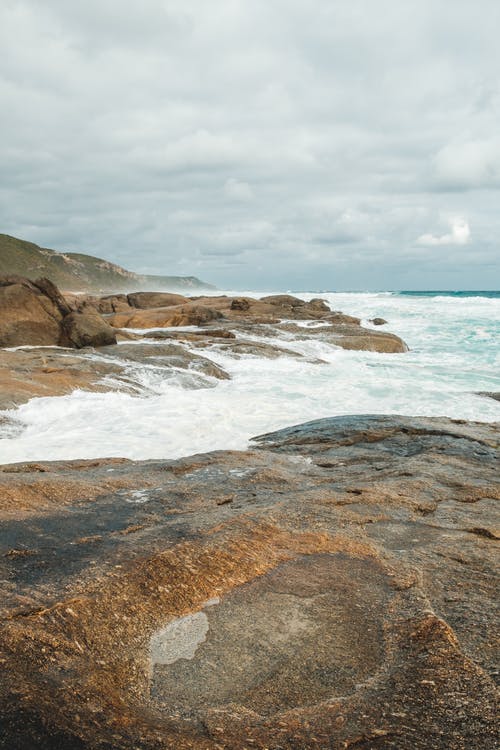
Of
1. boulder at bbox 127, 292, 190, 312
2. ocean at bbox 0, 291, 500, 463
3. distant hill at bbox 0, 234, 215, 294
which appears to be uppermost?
distant hill at bbox 0, 234, 215, 294

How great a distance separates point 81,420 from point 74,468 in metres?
4.38

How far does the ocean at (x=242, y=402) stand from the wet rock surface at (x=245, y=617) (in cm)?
424

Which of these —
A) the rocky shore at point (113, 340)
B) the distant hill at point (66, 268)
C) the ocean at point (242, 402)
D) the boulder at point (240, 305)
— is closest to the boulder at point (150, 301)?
the boulder at point (240, 305)

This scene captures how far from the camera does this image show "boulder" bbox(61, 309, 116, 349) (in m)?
18.6

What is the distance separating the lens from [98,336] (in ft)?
61.7

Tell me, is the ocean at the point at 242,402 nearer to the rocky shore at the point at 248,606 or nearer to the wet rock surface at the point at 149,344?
the wet rock surface at the point at 149,344

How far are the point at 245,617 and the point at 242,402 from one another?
408 inches

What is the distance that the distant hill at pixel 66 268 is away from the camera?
110 meters

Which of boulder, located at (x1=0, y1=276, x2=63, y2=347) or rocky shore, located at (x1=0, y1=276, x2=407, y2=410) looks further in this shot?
boulder, located at (x1=0, y1=276, x2=63, y2=347)

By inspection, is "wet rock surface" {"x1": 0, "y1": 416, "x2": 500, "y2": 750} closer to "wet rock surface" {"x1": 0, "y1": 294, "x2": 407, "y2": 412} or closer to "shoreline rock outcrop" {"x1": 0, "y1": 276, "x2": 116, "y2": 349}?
"wet rock surface" {"x1": 0, "y1": 294, "x2": 407, "y2": 412}

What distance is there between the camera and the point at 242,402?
13.3m

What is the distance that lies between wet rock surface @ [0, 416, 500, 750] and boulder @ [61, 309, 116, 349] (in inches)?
540

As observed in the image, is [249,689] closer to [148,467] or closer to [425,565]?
[425,565]

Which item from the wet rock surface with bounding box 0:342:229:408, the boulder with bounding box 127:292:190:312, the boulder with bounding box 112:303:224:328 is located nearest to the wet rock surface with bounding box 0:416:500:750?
the wet rock surface with bounding box 0:342:229:408
